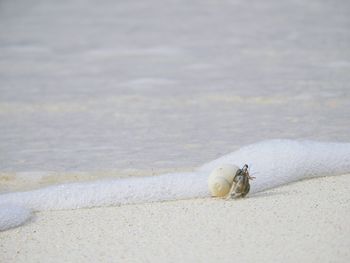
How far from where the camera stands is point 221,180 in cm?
223

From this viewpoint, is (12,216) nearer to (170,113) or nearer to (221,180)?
(221,180)

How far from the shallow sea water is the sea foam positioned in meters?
0.26

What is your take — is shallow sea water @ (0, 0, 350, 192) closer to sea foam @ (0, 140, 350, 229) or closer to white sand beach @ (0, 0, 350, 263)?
white sand beach @ (0, 0, 350, 263)

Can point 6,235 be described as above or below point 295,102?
above

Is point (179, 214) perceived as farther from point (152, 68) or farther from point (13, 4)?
point (13, 4)

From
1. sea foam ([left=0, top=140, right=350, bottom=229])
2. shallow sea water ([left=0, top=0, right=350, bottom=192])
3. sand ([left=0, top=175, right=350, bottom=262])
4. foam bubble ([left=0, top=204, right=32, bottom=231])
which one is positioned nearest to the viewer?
sand ([left=0, top=175, right=350, bottom=262])

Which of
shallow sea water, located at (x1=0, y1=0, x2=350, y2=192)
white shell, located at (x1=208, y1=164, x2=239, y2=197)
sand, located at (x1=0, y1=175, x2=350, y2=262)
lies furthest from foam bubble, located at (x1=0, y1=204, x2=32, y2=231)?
white shell, located at (x1=208, y1=164, x2=239, y2=197)

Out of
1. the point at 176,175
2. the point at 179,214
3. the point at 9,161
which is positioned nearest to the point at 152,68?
the point at 9,161

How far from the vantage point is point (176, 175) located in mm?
2451

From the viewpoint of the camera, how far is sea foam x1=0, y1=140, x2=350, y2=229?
7.64 ft

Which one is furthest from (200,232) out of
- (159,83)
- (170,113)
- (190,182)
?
(159,83)

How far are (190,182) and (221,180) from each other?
0.58ft

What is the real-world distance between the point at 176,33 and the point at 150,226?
3282 millimetres

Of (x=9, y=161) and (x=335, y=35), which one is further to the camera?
(x=335, y=35)
